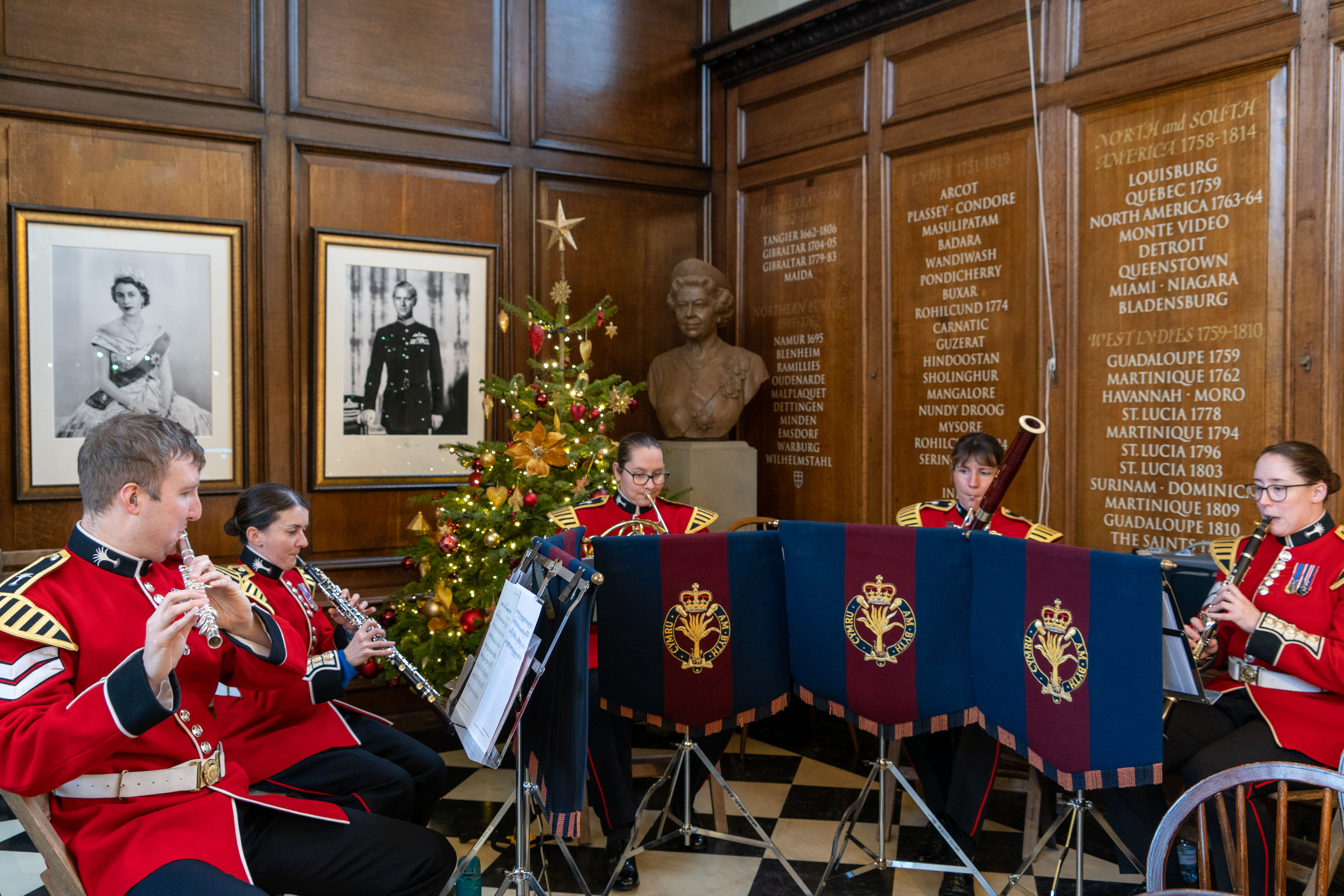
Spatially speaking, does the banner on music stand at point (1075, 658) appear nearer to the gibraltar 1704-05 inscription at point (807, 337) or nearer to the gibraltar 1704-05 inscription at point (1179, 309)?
the gibraltar 1704-05 inscription at point (1179, 309)

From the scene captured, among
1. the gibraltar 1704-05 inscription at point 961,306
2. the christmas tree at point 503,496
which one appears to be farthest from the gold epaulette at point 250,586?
the gibraltar 1704-05 inscription at point 961,306

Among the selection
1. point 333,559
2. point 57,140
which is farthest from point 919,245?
point 57,140

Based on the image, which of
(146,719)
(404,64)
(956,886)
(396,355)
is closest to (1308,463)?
(956,886)

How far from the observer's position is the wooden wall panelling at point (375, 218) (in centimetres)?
449

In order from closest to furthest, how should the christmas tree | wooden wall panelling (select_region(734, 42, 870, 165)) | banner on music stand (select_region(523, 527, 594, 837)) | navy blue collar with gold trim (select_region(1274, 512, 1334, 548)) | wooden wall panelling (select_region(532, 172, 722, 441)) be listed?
1. banner on music stand (select_region(523, 527, 594, 837))
2. navy blue collar with gold trim (select_region(1274, 512, 1334, 548))
3. the christmas tree
4. wooden wall panelling (select_region(734, 42, 870, 165))
5. wooden wall panelling (select_region(532, 172, 722, 441))

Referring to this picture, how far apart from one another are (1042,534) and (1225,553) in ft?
1.86

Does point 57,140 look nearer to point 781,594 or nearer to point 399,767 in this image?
point 399,767

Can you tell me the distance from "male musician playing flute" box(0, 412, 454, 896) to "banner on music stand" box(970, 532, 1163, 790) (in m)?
1.50

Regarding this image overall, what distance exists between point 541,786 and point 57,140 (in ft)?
11.4

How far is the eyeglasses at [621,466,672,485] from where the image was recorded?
349cm

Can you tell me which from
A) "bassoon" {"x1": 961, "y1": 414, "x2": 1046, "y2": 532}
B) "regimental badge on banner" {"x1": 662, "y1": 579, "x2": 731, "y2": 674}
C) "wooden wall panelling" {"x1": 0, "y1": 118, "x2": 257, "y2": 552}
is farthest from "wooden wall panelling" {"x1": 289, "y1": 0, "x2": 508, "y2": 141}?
"bassoon" {"x1": 961, "y1": 414, "x2": 1046, "y2": 532}

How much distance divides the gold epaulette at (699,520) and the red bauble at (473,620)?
3.00 feet

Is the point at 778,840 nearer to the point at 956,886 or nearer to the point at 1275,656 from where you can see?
the point at 956,886

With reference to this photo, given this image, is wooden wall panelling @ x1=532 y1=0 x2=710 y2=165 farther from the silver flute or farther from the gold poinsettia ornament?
the silver flute
